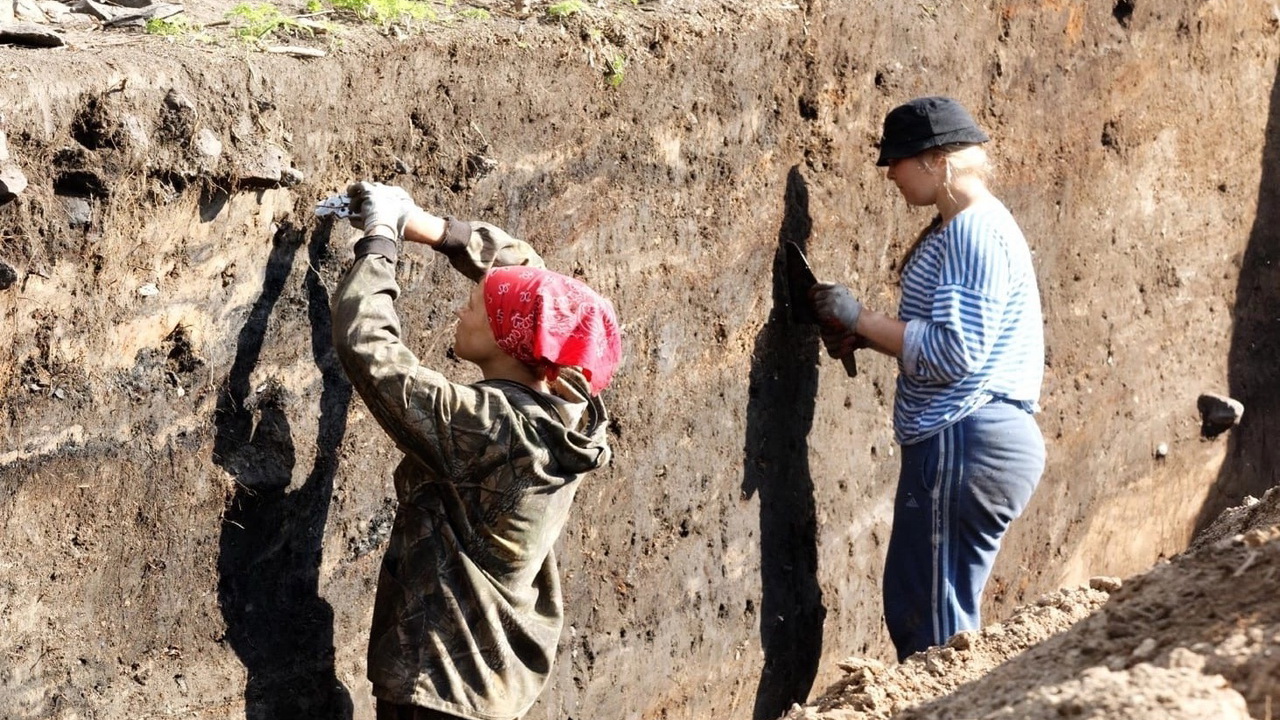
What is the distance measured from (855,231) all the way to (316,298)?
6.70 feet

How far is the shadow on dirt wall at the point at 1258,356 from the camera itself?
6.95 meters

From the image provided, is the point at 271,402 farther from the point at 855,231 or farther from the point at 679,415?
the point at 855,231

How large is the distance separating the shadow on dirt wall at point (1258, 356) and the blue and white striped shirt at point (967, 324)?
3.17 meters

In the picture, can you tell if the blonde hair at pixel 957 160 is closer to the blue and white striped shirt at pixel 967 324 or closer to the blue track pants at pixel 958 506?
the blue and white striped shirt at pixel 967 324

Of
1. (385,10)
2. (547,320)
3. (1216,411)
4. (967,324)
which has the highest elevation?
(385,10)

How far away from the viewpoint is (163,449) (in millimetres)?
3072

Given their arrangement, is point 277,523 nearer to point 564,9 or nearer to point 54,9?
point 54,9

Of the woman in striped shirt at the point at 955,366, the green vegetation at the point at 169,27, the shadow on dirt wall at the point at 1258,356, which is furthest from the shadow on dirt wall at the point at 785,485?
the shadow on dirt wall at the point at 1258,356

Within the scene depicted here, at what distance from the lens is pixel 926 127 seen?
4125mm

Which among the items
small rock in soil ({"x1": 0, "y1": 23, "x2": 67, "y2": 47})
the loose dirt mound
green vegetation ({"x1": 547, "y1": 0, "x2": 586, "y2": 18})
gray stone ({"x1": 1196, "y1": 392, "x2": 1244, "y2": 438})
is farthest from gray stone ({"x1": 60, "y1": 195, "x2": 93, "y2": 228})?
gray stone ({"x1": 1196, "y1": 392, "x2": 1244, "y2": 438})

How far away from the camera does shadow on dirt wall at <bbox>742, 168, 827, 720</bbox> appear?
14.9ft

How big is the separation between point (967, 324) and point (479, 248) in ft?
4.59

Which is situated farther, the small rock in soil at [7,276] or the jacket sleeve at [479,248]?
the jacket sleeve at [479,248]

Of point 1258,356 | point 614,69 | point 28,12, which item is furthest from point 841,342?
point 1258,356
